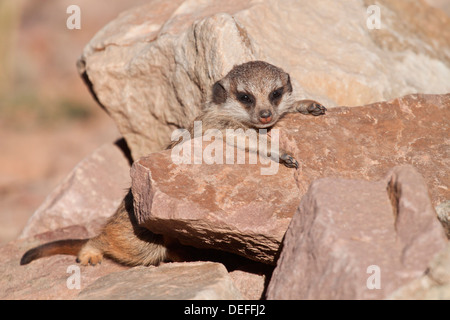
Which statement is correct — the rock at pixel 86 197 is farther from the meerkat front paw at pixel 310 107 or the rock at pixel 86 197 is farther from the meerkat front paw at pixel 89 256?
the meerkat front paw at pixel 310 107

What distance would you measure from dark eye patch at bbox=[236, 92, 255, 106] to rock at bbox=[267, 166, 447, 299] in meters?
1.62

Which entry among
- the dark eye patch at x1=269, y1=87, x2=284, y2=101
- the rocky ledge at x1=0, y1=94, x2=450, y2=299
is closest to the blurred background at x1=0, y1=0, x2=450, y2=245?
the rocky ledge at x1=0, y1=94, x2=450, y2=299

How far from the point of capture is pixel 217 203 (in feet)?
11.8

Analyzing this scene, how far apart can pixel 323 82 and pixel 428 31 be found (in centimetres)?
188

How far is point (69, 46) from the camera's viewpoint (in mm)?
18109

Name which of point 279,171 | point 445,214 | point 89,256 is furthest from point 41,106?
point 445,214

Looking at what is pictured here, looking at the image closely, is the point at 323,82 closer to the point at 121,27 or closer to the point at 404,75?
the point at 404,75

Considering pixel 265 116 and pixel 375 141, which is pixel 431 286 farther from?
pixel 265 116

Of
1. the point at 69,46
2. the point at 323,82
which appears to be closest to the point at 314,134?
the point at 323,82

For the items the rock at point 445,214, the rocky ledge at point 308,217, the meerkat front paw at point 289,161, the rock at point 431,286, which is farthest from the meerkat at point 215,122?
the rock at point 431,286

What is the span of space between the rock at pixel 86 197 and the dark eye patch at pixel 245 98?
1.74 m

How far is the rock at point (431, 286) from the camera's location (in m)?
2.55

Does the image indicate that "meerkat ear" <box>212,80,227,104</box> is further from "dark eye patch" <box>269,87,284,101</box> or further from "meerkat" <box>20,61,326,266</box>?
"dark eye patch" <box>269,87,284,101</box>

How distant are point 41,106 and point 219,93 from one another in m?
10.7
